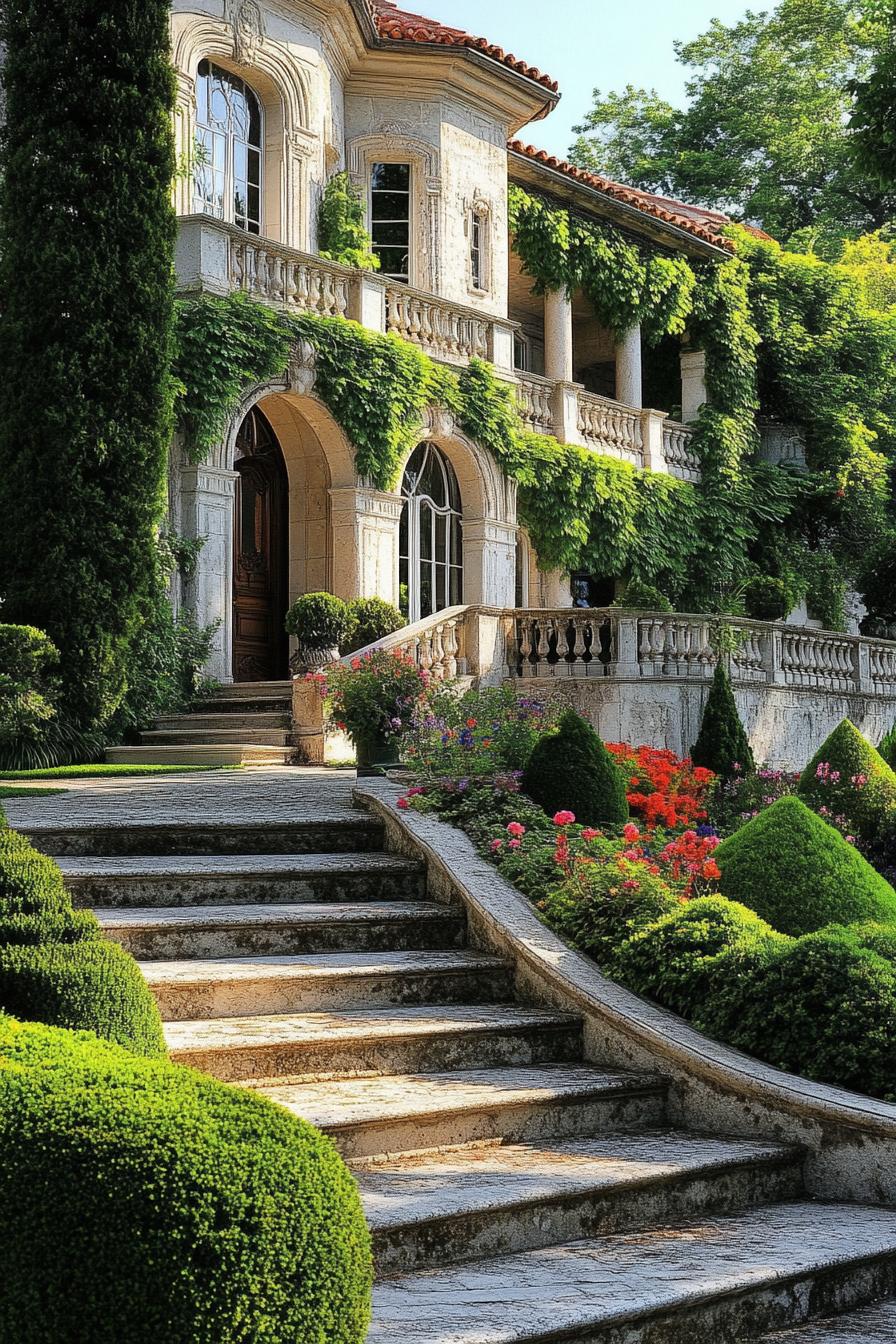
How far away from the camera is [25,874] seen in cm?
549

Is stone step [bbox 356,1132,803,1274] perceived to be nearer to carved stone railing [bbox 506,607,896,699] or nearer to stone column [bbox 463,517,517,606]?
carved stone railing [bbox 506,607,896,699]

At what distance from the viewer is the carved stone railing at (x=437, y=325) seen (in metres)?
19.2

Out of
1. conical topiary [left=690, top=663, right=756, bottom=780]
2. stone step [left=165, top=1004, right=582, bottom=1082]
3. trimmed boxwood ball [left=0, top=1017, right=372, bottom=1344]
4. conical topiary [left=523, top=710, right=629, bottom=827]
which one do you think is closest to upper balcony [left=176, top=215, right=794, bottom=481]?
conical topiary [left=690, top=663, right=756, bottom=780]

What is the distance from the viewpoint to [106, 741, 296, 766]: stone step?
46.3 feet

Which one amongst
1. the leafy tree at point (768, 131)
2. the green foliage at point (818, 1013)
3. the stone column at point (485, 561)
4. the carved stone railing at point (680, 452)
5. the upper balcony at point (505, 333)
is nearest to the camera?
the green foliage at point (818, 1013)

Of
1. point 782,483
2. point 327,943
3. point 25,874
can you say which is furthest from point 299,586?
point 25,874

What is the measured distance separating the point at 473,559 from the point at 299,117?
6.32m

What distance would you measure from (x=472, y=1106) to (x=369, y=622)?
1135 centimetres

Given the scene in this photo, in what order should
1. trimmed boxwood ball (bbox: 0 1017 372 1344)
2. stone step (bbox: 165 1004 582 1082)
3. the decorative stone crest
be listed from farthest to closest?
the decorative stone crest → stone step (bbox: 165 1004 582 1082) → trimmed boxwood ball (bbox: 0 1017 372 1344)

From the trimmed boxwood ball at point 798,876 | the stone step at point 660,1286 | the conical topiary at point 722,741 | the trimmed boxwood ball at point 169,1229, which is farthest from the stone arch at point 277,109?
the trimmed boxwood ball at point 169,1229

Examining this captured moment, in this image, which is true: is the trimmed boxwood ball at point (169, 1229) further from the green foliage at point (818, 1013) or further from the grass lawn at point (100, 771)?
the grass lawn at point (100, 771)

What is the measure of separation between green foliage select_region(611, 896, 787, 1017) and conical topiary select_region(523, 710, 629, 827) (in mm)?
2185

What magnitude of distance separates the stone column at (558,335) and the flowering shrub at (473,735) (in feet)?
39.7

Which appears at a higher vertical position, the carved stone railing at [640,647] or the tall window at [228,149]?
the tall window at [228,149]
